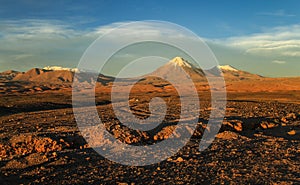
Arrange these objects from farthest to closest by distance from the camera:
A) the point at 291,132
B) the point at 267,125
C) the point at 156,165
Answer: the point at 267,125 → the point at 291,132 → the point at 156,165

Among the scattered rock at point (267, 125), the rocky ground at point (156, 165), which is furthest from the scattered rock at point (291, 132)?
the scattered rock at point (267, 125)

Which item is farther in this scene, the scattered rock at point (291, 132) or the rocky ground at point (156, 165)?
the scattered rock at point (291, 132)

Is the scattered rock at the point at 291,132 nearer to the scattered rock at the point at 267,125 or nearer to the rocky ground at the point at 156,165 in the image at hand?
the rocky ground at the point at 156,165

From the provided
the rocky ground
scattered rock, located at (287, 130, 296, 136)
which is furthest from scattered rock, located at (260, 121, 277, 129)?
the rocky ground

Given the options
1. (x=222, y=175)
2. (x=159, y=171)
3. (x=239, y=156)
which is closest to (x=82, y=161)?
(x=159, y=171)

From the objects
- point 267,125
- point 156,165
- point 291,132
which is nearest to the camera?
point 156,165

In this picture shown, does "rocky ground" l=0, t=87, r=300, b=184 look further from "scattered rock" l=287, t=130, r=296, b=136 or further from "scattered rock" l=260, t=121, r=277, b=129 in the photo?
"scattered rock" l=260, t=121, r=277, b=129

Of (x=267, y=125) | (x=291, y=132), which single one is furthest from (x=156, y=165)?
(x=267, y=125)

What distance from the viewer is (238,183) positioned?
8914 millimetres

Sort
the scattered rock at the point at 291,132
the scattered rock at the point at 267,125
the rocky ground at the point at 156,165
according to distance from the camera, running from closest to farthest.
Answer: the rocky ground at the point at 156,165 → the scattered rock at the point at 291,132 → the scattered rock at the point at 267,125

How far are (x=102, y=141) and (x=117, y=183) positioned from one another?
4.55 meters

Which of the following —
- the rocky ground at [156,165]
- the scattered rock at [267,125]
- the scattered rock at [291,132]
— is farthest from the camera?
the scattered rock at [267,125]

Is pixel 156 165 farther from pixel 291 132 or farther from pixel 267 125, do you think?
pixel 267 125

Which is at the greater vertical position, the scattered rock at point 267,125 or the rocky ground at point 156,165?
the scattered rock at point 267,125
